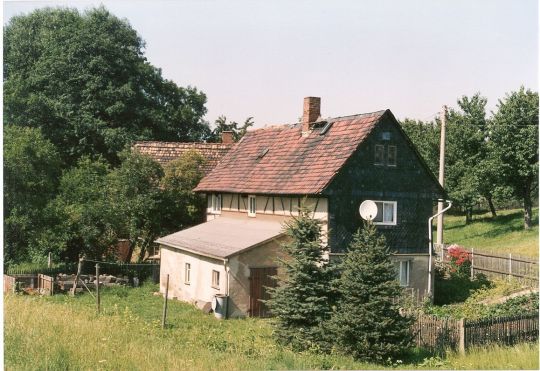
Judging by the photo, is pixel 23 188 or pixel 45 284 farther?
pixel 45 284

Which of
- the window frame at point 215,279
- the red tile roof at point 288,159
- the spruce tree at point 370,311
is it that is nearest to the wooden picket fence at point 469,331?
the spruce tree at point 370,311

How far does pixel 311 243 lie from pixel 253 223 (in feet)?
28.5

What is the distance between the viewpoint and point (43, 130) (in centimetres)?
3781

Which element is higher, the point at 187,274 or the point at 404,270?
the point at 404,270

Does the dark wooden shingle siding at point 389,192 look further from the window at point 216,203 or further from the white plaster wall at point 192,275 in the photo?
the window at point 216,203

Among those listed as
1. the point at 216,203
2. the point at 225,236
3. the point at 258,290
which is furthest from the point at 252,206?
the point at 258,290

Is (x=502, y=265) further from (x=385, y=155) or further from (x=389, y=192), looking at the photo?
(x=385, y=155)

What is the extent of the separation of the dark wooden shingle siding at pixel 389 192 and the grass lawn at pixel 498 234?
6404 mm

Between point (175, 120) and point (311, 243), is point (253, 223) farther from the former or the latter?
point (175, 120)

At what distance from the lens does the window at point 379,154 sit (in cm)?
2414

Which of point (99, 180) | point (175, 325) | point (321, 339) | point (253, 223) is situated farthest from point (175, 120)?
point (321, 339)

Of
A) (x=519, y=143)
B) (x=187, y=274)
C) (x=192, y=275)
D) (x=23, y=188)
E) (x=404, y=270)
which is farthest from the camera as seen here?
(x=519, y=143)

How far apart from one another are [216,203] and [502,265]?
13.4 metres

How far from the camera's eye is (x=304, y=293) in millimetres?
18125
